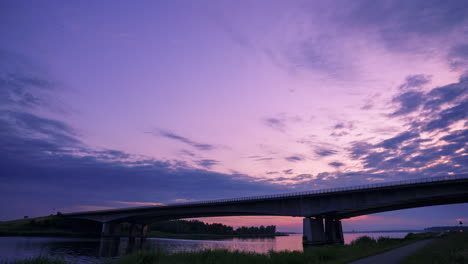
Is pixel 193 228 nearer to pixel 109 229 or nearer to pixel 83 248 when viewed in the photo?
pixel 109 229

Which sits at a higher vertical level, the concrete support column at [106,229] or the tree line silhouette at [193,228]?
the concrete support column at [106,229]

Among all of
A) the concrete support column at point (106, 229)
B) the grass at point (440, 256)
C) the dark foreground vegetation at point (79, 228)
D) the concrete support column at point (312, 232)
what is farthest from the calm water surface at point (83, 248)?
the dark foreground vegetation at point (79, 228)

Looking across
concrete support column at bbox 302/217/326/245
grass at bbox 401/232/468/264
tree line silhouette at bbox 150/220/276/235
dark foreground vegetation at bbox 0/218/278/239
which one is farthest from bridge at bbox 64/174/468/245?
tree line silhouette at bbox 150/220/276/235

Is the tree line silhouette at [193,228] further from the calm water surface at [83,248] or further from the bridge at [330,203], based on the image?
the calm water surface at [83,248]

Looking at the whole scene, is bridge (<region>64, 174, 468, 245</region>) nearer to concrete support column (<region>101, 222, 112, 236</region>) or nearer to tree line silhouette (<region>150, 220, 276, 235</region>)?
concrete support column (<region>101, 222, 112, 236</region>)

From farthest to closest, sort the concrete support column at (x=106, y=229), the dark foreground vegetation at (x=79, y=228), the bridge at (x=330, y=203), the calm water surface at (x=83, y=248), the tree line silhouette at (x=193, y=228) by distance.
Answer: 1. the tree line silhouette at (x=193, y=228)
2. the dark foreground vegetation at (x=79, y=228)
3. the concrete support column at (x=106, y=229)
4. the bridge at (x=330, y=203)
5. the calm water surface at (x=83, y=248)

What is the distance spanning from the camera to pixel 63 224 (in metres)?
120

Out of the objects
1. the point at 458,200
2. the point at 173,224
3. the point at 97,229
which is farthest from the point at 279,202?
the point at 173,224

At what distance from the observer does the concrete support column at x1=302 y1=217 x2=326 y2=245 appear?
60.2 meters

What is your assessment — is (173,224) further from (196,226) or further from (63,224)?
(63,224)

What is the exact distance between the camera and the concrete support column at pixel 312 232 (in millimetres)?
60228

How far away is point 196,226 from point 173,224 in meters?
14.5

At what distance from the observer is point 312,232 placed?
6034 cm

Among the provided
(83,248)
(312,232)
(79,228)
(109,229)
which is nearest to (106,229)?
(109,229)
